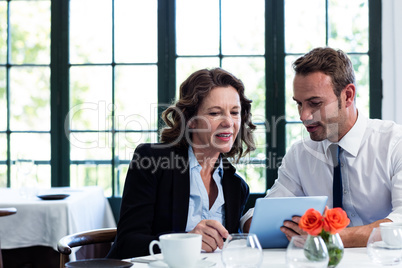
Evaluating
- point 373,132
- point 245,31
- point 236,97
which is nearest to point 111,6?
point 245,31

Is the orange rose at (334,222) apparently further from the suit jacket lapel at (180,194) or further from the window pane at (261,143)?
the window pane at (261,143)

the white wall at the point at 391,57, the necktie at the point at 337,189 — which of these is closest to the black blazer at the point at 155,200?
the necktie at the point at 337,189

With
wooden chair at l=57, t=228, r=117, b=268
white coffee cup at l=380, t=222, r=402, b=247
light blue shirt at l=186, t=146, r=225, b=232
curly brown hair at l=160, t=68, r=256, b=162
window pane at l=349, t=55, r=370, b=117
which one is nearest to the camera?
white coffee cup at l=380, t=222, r=402, b=247

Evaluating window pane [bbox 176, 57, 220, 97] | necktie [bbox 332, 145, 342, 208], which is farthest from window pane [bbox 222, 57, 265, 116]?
necktie [bbox 332, 145, 342, 208]

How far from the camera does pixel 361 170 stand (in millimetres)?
2174

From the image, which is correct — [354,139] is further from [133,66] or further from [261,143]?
[133,66]

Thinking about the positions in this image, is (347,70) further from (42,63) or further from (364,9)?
(42,63)

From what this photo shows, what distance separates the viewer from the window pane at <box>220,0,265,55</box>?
3951 mm

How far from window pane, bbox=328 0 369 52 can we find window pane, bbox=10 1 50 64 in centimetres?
222

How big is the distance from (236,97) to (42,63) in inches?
94.3

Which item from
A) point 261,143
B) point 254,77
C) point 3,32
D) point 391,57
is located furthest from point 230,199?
point 3,32

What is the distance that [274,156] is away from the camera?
3904 mm

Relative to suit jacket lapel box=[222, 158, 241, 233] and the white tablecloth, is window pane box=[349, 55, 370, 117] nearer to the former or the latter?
suit jacket lapel box=[222, 158, 241, 233]

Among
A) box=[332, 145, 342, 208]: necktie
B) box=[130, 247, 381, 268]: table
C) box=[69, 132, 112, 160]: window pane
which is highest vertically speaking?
box=[69, 132, 112, 160]: window pane
